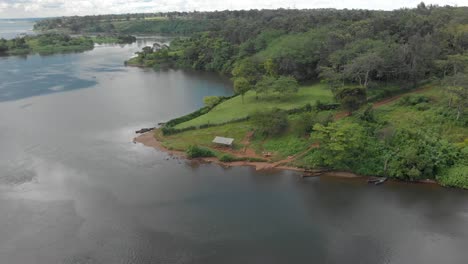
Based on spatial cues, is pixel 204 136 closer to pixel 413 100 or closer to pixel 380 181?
pixel 380 181

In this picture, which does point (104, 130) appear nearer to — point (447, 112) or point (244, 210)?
point (244, 210)

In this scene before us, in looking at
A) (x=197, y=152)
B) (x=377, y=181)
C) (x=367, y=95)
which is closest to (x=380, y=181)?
(x=377, y=181)

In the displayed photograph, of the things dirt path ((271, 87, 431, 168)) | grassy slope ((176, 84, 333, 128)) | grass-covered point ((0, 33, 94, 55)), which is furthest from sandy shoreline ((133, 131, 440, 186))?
grass-covered point ((0, 33, 94, 55))

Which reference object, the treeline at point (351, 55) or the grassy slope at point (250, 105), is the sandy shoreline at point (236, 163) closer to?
the grassy slope at point (250, 105)

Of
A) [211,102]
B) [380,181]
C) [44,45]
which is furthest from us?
[44,45]

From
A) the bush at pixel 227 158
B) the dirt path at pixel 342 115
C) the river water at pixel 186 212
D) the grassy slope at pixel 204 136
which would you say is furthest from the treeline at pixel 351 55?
the river water at pixel 186 212
